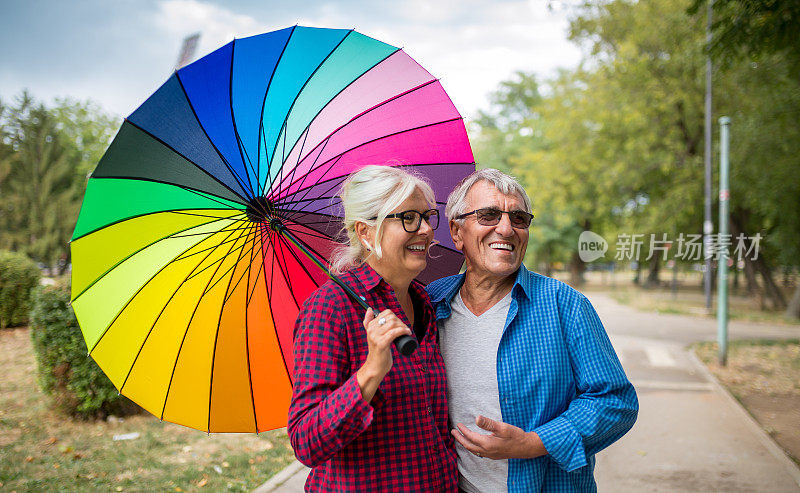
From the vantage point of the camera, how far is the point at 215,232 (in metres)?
2.27

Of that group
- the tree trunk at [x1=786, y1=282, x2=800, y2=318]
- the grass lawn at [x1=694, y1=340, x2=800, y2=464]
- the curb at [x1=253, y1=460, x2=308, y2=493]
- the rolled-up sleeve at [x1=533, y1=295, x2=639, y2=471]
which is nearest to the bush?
the curb at [x1=253, y1=460, x2=308, y2=493]

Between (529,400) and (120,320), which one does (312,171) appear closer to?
(120,320)

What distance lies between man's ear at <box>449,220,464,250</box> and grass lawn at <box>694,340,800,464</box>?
19.3 ft

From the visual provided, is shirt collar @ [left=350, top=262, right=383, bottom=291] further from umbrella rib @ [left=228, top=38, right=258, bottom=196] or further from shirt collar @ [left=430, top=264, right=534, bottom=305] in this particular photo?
umbrella rib @ [left=228, top=38, right=258, bottom=196]

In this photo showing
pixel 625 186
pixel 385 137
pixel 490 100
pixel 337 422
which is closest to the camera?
pixel 337 422

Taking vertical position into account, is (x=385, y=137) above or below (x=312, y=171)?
above

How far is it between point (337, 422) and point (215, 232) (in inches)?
43.0

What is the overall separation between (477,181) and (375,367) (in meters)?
1.07

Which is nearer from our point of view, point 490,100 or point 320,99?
point 320,99

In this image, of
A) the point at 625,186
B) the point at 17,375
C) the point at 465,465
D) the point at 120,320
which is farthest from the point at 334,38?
Result: the point at 625,186

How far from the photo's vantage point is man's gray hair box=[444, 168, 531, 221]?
227 cm

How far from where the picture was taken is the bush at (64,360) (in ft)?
19.3

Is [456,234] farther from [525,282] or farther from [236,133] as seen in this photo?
[236,133]

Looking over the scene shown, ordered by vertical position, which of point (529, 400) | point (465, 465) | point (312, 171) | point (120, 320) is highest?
point (312, 171)
